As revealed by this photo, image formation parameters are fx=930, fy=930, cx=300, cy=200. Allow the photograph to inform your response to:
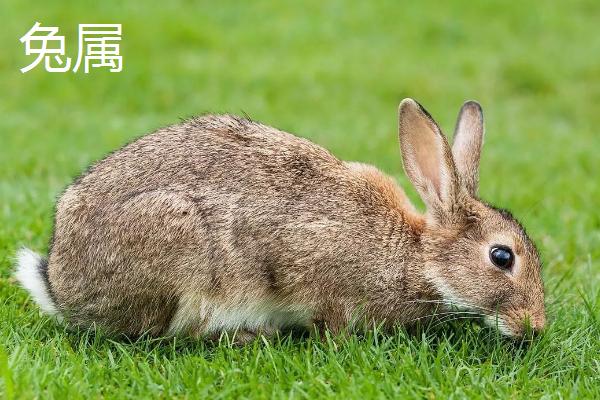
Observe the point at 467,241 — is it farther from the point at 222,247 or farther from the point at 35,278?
the point at 35,278

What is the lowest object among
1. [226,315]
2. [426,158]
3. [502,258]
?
[226,315]

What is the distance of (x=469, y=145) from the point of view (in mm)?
5742

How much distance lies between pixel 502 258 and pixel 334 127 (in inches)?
315

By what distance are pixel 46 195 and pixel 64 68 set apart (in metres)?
6.76

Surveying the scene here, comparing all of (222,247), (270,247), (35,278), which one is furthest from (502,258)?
(35,278)

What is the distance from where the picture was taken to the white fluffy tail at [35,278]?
548cm

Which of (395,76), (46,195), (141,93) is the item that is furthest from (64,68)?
(46,195)

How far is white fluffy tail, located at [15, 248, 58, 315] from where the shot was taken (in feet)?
18.0

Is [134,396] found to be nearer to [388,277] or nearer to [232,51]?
[388,277]

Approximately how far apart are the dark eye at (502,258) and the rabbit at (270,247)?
0.04 feet

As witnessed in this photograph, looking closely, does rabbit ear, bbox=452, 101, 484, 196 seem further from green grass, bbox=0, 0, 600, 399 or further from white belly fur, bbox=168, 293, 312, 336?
white belly fur, bbox=168, 293, 312, 336

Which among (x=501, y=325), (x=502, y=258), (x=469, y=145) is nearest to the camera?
(x=501, y=325)

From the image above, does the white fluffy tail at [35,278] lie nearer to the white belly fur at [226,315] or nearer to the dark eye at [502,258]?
the white belly fur at [226,315]

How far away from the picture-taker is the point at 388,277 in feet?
17.3
